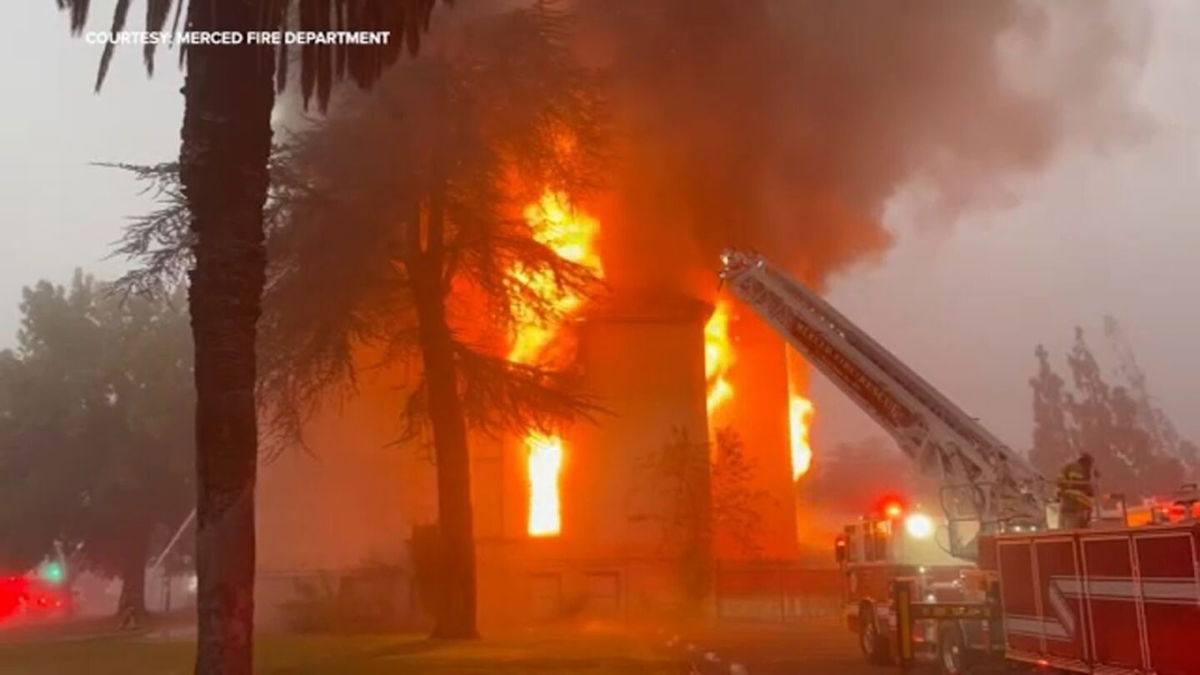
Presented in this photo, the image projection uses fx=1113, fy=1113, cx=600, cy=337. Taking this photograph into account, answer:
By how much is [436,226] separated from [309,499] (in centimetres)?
1327

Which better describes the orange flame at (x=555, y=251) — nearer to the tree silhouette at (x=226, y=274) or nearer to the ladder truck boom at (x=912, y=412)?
the ladder truck boom at (x=912, y=412)

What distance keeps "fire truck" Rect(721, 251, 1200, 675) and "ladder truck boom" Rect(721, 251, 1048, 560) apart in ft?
0.06

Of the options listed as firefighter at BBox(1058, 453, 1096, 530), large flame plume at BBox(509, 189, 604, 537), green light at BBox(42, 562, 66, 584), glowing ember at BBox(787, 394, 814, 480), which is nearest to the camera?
firefighter at BBox(1058, 453, 1096, 530)

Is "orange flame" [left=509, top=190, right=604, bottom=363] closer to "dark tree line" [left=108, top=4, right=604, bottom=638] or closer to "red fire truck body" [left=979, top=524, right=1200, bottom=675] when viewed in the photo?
"dark tree line" [left=108, top=4, right=604, bottom=638]

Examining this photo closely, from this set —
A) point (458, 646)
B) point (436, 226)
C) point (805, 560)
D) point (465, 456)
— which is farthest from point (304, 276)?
point (805, 560)

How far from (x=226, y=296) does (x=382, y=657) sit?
929cm

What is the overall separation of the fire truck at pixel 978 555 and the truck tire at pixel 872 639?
0.03 metres

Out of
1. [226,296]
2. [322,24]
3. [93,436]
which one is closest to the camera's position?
[226,296]

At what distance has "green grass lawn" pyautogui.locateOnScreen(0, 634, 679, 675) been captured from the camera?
51.9 ft

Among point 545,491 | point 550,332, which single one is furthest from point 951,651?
point 545,491

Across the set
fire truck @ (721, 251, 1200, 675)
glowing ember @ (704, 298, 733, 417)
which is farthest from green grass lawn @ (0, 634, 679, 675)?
glowing ember @ (704, 298, 733, 417)

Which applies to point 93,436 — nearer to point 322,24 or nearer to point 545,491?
point 545,491

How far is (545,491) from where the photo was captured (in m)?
31.8

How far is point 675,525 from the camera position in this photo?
3052cm
